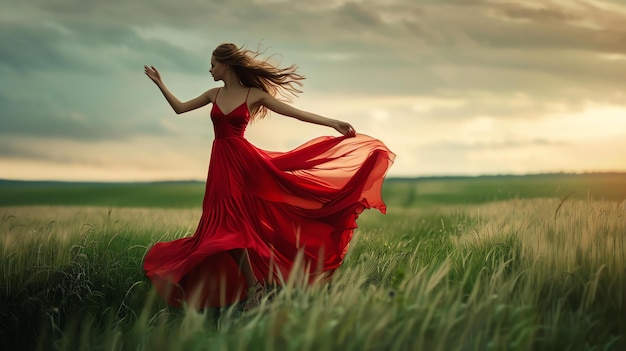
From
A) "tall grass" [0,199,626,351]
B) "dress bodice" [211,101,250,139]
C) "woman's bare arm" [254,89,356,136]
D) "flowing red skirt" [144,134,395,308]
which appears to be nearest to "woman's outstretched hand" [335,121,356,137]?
"woman's bare arm" [254,89,356,136]

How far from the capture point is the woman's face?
5949 millimetres

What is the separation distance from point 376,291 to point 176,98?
103 inches

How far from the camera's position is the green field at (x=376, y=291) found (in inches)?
159

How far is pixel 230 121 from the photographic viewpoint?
19.2 ft

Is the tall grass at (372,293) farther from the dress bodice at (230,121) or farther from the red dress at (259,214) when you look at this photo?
the dress bodice at (230,121)

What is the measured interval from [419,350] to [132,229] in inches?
178

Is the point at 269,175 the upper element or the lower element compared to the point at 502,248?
upper

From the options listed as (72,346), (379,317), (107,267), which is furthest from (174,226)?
(379,317)

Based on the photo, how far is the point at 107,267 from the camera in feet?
21.1

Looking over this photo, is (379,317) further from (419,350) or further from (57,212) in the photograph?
(57,212)

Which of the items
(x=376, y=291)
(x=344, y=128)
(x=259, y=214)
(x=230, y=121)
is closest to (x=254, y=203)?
(x=259, y=214)

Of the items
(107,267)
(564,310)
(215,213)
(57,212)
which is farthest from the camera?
(57,212)

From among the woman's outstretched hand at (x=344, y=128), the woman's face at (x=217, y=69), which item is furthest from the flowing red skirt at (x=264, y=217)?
the woman's face at (x=217, y=69)

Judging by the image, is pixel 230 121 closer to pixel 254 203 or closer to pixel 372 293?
pixel 254 203
